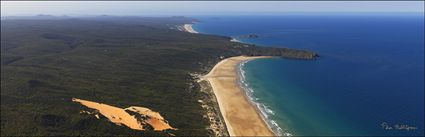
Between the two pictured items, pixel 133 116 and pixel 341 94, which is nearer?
pixel 133 116

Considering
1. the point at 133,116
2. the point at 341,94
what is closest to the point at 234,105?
the point at 133,116

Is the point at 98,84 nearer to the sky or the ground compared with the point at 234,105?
nearer to the sky

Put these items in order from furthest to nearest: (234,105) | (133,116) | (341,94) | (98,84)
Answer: (98,84), (341,94), (234,105), (133,116)

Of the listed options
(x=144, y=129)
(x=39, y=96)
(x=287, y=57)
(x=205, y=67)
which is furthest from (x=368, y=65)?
(x=39, y=96)

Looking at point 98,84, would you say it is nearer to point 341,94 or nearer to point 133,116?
point 133,116

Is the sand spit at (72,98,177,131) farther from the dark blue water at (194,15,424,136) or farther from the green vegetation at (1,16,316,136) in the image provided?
the dark blue water at (194,15,424,136)

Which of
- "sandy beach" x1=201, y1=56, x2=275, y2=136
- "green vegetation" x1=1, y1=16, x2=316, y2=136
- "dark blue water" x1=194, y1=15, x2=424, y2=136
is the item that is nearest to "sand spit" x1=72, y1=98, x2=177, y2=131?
"green vegetation" x1=1, y1=16, x2=316, y2=136
